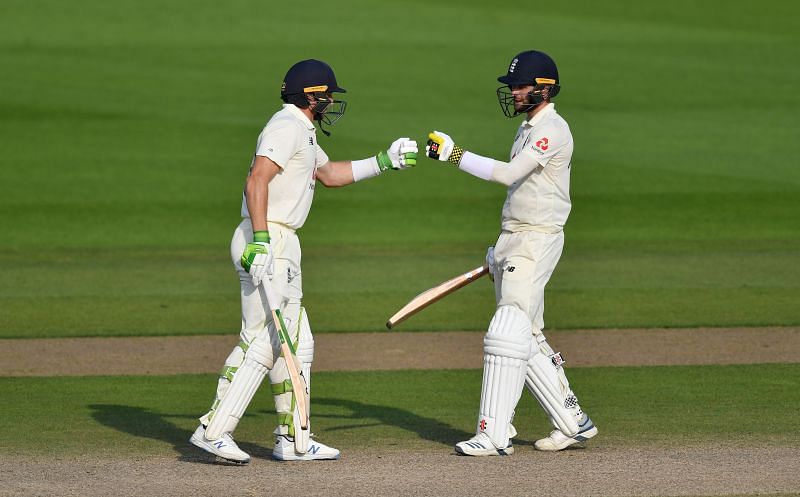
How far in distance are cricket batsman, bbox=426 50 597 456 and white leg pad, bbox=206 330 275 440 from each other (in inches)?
47.2

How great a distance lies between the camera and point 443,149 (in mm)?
8477

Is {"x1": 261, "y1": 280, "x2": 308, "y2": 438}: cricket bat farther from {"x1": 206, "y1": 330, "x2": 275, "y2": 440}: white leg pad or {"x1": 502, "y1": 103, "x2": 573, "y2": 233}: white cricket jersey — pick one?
{"x1": 502, "y1": 103, "x2": 573, "y2": 233}: white cricket jersey

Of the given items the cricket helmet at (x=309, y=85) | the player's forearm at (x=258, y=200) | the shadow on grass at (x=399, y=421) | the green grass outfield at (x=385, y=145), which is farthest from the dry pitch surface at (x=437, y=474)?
the green grass outfield at (x=385, y=145)

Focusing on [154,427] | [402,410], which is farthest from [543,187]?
[154,427]

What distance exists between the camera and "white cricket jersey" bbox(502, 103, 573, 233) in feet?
28.0

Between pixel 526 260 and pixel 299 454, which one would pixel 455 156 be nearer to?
pixel 526 260

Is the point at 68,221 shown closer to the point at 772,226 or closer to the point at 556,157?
the point at 772,226

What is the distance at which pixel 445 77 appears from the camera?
111 ft

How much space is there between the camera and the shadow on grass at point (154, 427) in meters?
8.36

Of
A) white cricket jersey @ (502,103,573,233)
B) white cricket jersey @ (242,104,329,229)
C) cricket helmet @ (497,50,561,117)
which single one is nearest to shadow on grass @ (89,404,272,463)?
white cricket jersey @ (242,104,329,229)

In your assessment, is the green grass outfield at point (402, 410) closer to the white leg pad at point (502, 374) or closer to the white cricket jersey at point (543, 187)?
the white leg pad at point (502, 374)

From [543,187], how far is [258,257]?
1.78 m

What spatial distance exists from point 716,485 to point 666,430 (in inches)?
58.7

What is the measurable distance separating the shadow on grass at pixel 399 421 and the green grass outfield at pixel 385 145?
3.29 metres
